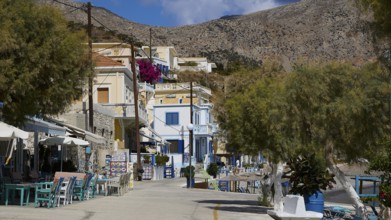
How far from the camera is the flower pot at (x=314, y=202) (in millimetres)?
22672

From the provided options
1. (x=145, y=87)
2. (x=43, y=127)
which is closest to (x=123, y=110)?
(x=145, y=87)

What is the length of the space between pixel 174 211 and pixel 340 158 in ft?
18.4

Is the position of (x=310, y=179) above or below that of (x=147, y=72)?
below

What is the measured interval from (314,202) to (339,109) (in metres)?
6.04

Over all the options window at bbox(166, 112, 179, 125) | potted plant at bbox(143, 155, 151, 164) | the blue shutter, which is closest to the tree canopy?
potted plant at bbox(143, 155, 151, 164)

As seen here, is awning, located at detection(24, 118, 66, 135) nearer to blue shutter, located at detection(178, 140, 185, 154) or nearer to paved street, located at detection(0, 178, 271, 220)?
paved street, located at detection(0, 178, 271, 220)

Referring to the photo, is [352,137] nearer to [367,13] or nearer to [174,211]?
[367,13]

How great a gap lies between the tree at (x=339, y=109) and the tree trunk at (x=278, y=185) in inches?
150

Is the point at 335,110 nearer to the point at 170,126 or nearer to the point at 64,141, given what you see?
the point at 64,141

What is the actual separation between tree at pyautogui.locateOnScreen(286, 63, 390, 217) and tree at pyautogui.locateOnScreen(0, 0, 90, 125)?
307 inches

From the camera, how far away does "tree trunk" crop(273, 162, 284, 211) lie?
74.4ft

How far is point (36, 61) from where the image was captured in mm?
21656

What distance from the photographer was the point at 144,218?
61.1 feet

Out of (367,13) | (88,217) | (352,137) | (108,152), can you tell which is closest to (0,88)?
(88,217)
